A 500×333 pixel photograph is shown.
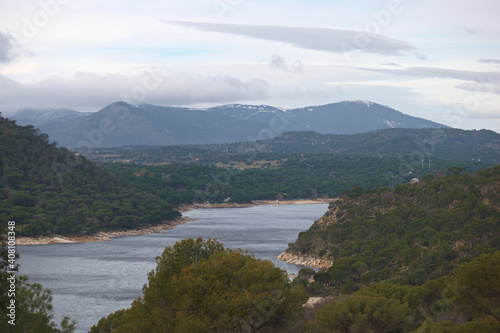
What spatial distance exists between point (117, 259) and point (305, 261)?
71.8ft

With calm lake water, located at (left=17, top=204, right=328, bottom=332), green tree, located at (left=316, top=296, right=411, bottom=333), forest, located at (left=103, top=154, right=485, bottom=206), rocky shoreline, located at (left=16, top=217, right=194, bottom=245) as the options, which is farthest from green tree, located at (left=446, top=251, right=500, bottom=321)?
forest, located at (left=103, top=154, right=485, bottom=206)

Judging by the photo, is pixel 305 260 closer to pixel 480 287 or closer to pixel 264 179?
pixel 480 287

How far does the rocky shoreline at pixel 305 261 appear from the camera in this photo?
62750 mm

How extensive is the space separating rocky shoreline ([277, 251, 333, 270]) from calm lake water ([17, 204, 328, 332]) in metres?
1.36

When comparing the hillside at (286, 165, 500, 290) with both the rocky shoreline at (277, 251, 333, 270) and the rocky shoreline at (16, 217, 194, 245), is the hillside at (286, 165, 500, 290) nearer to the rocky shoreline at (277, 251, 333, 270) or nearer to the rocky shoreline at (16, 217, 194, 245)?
the rocky shoreline at (277, 251, 333, 270)

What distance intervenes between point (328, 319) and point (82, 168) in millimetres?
96222

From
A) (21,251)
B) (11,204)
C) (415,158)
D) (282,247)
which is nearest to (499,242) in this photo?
(282,247)

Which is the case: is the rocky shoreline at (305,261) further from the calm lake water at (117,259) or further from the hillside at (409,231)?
the calm lake water at (117,259)

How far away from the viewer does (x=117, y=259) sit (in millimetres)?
67688

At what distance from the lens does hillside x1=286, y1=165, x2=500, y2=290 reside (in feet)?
160

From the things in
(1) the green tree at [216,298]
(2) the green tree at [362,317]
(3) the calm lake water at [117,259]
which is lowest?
(3) the calm lake water at [117,259]

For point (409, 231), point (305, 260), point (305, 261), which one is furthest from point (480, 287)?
point (305, 260)

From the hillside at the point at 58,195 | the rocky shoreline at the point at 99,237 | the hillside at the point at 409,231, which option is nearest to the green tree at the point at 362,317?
the hillside at the point at 409,231

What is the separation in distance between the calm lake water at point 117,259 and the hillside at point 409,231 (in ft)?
22.5
